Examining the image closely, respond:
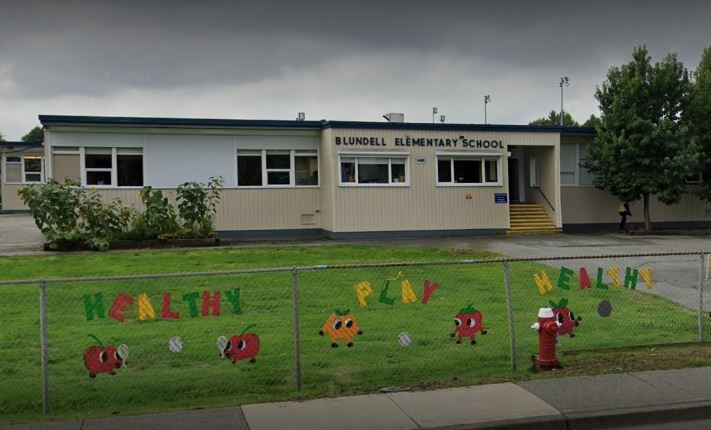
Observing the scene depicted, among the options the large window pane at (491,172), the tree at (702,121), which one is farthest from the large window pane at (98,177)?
the tree at (702,121)

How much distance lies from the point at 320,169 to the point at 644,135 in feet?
39.3

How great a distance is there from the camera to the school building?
22188 mm

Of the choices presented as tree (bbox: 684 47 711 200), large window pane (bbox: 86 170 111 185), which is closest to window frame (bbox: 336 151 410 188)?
large window pane (bbox: 86 170 111 185)

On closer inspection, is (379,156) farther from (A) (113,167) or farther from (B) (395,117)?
(A) (113,167)

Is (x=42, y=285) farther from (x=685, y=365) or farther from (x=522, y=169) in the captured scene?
(x=522, y=169)

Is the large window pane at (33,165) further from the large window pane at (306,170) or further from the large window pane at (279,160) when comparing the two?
the large window pane at (306,170)

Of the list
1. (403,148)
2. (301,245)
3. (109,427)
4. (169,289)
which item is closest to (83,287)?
(169,289)

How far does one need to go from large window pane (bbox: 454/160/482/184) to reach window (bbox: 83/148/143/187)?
11.4 metres

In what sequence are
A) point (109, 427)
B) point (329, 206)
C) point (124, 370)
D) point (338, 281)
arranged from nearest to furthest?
1. point (109, 427)
2. point (124, 370)
3. point (338, 281)
4. point (329, 206)

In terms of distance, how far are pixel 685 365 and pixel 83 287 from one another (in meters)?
9.56

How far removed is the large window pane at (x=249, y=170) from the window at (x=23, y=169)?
2178cm

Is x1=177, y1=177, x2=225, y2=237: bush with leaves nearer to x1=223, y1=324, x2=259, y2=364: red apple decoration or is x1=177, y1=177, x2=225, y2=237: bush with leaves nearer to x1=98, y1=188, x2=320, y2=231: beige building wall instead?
x1=98, y1=188, x2=320, y2=231: beige building wall

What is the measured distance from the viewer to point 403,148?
2352cm

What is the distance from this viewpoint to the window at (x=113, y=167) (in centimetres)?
2206
